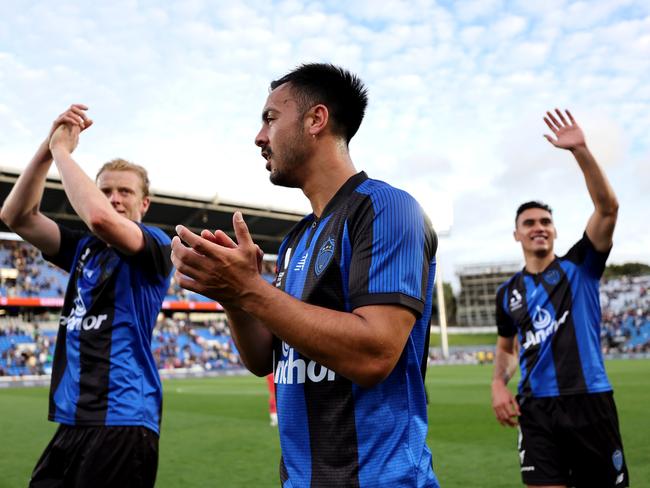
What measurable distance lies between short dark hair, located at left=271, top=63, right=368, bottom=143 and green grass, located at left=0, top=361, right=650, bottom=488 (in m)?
4.94

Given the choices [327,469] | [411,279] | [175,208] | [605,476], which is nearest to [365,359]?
[411,279]

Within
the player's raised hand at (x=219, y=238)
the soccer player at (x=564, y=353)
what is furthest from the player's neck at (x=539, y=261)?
the player's raised hand at (x=219, y=238)

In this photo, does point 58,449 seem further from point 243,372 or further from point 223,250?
point 243,372

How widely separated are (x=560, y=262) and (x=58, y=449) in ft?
10.7

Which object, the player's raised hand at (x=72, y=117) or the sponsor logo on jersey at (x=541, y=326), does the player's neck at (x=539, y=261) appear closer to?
the sponsor logo on jersey at (x=541, y=326)

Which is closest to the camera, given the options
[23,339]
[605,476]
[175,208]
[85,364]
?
[85,364]

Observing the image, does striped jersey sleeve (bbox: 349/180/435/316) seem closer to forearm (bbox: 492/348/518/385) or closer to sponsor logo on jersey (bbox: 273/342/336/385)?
sponsor logo on jersey (bbox: 273/342/336/385)

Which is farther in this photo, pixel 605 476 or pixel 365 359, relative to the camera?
pixel 605 476

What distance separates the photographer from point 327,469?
172 centimetres

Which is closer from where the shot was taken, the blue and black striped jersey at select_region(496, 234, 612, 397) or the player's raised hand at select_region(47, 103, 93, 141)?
the player's raised hand at select_region(47, 103, 93, 141)

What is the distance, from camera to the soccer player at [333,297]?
152 cm

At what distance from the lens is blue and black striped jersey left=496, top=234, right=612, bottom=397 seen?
3.93 meters

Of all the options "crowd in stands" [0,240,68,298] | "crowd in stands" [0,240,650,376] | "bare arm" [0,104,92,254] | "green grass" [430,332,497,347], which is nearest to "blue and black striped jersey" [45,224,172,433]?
"bare arm" [0,104,92,254]

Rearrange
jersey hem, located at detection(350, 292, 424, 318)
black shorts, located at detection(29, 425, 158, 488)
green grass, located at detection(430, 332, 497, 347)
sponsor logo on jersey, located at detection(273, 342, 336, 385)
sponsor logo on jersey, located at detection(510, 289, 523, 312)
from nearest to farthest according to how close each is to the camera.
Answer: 1. jersey hem, located at detection(350, 292, 424, 318)
2. sponsor logo on jersey, located at detection(273, 342, 336, 385)
3. black shorts, located at detection(29, 425, 158, 488)
4. sponsor logo on jersey, located at detection(510, 289, 523, 312)
5. green grass, located at detection(430, 332, 497, 347)
